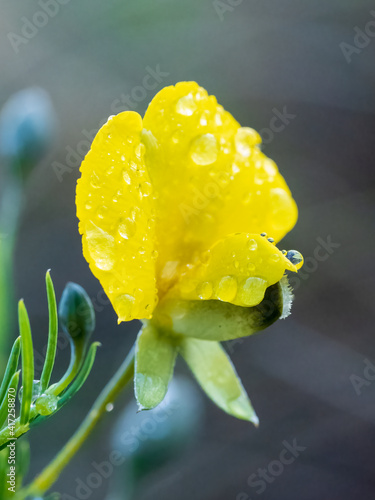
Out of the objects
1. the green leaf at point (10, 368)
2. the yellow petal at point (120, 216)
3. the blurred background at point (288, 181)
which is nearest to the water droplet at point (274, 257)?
the yellow petal at point (120, 216)

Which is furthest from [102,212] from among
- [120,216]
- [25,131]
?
[25,131]

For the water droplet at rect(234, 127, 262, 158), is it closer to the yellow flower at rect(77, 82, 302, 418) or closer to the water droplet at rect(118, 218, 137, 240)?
the yellow flower at rect(77, 82, 302, 418)

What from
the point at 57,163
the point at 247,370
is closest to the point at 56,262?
the point at 57,163

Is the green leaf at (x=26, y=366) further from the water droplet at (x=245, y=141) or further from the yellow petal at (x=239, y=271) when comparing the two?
the water droplet at (x=245, y=141)

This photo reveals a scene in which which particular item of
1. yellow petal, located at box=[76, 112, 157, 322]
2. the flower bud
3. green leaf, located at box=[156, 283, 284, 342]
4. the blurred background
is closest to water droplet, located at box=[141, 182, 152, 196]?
yellow petal, located at box=[76, 112, 157, 322]

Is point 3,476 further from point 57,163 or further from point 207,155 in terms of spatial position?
point 57,163

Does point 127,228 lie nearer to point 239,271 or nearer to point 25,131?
point 239,271
